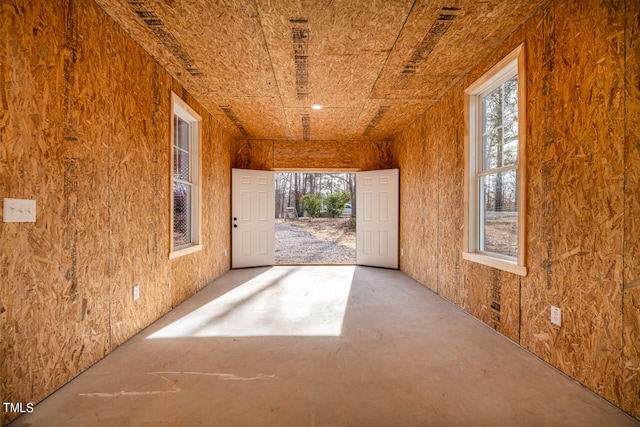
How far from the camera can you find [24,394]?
5.02 ft

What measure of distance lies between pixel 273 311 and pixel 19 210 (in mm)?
2212

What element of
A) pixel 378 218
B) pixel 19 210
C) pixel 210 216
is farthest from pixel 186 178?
pixel 378 218

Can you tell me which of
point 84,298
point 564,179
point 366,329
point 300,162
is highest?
point 300,162

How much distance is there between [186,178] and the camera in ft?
12.3

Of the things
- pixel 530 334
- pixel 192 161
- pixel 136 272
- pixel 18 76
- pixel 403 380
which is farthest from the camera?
pixel 192 161

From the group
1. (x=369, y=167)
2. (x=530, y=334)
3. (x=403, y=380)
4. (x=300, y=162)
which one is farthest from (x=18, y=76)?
(x=369, y=167)

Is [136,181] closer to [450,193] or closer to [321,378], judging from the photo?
[321,378]

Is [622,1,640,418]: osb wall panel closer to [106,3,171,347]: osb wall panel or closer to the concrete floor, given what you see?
the concrete floor

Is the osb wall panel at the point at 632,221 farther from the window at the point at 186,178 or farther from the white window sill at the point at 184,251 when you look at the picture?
the window at the point at 186,178

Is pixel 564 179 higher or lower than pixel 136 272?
higher

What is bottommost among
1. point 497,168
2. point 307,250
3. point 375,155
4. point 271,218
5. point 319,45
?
point 307,250

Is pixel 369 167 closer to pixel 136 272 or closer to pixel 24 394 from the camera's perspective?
pixel 136 272

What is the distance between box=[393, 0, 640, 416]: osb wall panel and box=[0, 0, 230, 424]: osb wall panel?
319 cm

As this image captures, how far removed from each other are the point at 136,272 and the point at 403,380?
2.32 m
